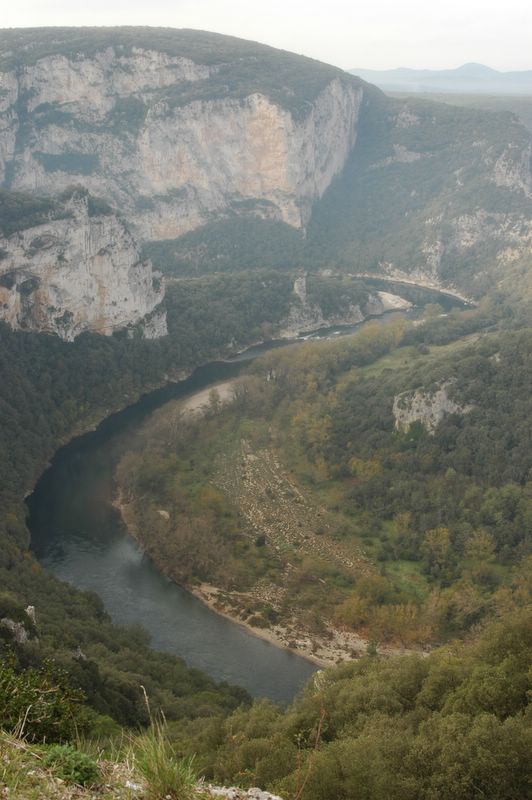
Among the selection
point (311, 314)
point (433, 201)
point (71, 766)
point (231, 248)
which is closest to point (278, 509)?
point (71, 766)

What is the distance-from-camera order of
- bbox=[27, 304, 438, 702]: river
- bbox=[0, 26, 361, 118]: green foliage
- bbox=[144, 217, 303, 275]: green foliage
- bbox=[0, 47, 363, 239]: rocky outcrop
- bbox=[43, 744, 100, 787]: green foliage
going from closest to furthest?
bbox=[43, 744, 100, 787]: green foliage
bbox=[27, 304, 438, 702]: river
bbox=[144, 217, 303, 275]: green foliage
bbox=[0, 26, 361, 118]: green foliage
bbox=[0, 47, 363, 239]: rocky outcrop

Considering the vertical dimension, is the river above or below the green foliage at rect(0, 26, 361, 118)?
below

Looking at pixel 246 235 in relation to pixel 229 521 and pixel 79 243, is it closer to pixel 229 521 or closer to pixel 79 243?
pixel 79 243

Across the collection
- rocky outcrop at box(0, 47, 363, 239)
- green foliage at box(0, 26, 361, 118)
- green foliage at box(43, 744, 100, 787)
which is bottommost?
green foliage at box(43, 744, 100, 787)

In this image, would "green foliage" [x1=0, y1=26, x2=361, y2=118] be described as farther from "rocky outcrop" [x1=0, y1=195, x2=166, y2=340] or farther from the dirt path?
the dirt path

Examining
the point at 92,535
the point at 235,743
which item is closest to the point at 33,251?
the point at 92,535

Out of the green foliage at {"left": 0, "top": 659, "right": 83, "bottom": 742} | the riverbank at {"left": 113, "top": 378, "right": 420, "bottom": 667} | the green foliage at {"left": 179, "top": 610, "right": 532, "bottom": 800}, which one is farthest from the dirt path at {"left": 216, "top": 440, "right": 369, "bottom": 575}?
the green foliage at {"left": 0, "top": 659, "right": 83, "bottom": 742}
